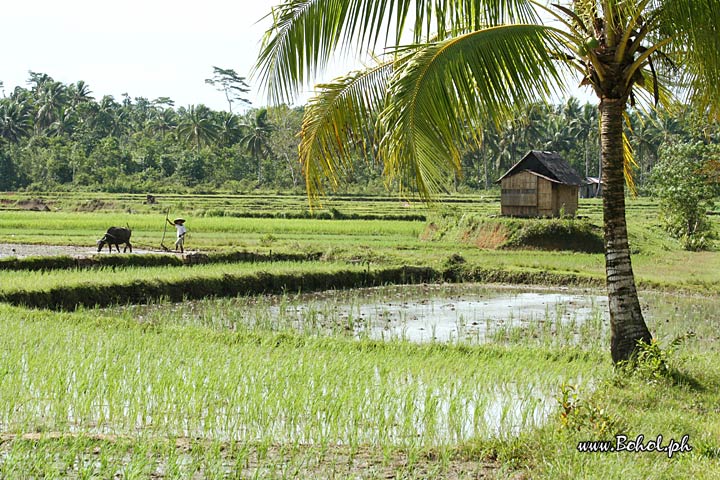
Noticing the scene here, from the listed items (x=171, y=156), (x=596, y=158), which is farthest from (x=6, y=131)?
(x=596, y=158)

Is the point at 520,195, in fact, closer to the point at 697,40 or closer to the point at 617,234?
the point at 617,234

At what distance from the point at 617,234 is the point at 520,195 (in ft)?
56.1

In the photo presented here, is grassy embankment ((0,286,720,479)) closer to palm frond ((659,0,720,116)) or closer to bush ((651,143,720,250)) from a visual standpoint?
palm frond ((659,0,720,116))

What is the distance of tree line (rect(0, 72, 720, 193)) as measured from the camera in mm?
39156

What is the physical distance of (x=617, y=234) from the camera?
587cm

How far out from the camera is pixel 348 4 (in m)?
5.24

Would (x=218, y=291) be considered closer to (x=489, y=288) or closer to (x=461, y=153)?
(x=489, y=288)

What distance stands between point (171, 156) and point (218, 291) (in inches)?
1225

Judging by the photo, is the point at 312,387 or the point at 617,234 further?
the point at 617,234

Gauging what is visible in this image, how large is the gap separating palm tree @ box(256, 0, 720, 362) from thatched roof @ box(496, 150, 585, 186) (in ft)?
53.1

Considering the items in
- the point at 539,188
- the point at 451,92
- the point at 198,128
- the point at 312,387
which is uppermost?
the point at 198,128

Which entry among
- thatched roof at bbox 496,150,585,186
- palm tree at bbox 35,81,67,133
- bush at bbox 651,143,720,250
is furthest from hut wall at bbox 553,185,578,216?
palm tree at bbox 35,81,67,133

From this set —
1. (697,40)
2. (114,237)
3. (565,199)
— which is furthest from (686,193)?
(697,40)

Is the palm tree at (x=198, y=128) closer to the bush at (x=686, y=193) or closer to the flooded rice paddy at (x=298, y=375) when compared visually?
the bush at (x=686, y=193)
